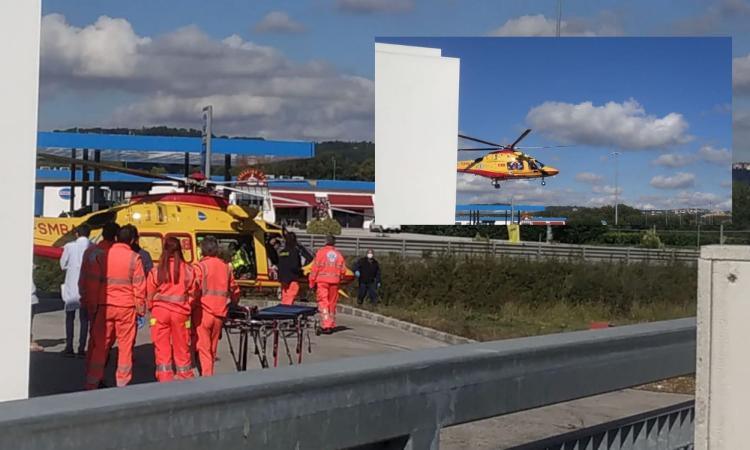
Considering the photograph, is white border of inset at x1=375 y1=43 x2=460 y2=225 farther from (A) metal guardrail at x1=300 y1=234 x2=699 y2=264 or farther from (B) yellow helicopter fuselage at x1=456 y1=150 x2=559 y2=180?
(A) metal guardrail at x1=300 y1=234 x2=699 y2=264

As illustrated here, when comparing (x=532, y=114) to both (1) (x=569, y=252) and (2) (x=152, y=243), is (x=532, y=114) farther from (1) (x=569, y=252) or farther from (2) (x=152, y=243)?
(1) (x=569, y=252)

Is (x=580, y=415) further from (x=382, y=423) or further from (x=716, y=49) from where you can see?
(x=382, y=423)

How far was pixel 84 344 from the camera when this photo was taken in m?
14.9

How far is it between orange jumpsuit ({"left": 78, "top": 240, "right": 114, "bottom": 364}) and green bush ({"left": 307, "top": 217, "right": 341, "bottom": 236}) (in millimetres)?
24662

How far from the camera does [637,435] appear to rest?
461 cm

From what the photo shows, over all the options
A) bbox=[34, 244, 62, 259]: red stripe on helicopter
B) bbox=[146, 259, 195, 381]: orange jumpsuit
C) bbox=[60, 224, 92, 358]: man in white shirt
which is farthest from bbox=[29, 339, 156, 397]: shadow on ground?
bbox=[34, 244, 62, 259]: red stripe on helicopter

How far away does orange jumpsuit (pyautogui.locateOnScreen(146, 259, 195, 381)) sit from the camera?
1135 cm

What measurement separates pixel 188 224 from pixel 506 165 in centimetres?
942

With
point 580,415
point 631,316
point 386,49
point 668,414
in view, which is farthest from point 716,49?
point 631,316

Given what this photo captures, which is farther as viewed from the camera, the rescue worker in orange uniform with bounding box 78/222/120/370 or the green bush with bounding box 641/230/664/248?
the green bush with bounding box 641/230/664/248

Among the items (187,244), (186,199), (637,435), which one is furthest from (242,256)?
(637,435)

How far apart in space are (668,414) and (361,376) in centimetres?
232

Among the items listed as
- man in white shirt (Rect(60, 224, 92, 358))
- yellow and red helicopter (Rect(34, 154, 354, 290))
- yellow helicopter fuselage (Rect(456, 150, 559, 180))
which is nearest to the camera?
yellow helicopter fuselage (Rect(456, 150, 559, 180))

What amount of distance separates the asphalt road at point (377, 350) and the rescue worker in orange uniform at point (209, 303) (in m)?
1.21
